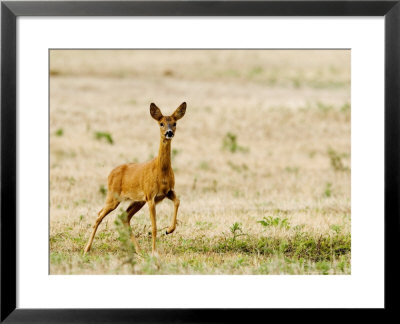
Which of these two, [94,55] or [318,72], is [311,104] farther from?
[94,55]

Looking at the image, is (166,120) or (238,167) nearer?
(166,120)

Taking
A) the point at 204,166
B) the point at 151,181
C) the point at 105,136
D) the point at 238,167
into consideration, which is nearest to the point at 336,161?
the point at 238,167

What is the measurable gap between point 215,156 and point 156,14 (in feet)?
41.6

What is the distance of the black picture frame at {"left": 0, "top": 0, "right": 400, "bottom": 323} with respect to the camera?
6.77 metres

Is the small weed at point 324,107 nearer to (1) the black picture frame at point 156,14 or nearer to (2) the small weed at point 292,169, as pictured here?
(2) the small weed at point 292,169

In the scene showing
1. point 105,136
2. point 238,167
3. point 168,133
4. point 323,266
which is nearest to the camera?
point 323,266

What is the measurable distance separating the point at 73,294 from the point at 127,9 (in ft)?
8.44

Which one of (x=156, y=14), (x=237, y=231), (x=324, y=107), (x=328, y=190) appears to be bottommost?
(x=237, y=231)

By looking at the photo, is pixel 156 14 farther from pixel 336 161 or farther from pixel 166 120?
pixel 336 161

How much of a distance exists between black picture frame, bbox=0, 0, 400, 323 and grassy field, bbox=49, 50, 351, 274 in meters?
0.62

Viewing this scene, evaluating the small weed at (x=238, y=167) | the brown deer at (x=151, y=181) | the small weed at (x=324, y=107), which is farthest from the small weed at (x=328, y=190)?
the small weed at (x=324, y=107)

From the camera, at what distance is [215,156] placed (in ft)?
64.4

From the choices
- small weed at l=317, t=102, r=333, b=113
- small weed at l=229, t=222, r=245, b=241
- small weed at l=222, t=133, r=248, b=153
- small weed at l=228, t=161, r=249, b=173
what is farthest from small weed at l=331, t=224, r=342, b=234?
small weed at l=317, t=102, r=333, b=113

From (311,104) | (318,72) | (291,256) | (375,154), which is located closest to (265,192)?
(291,256)
